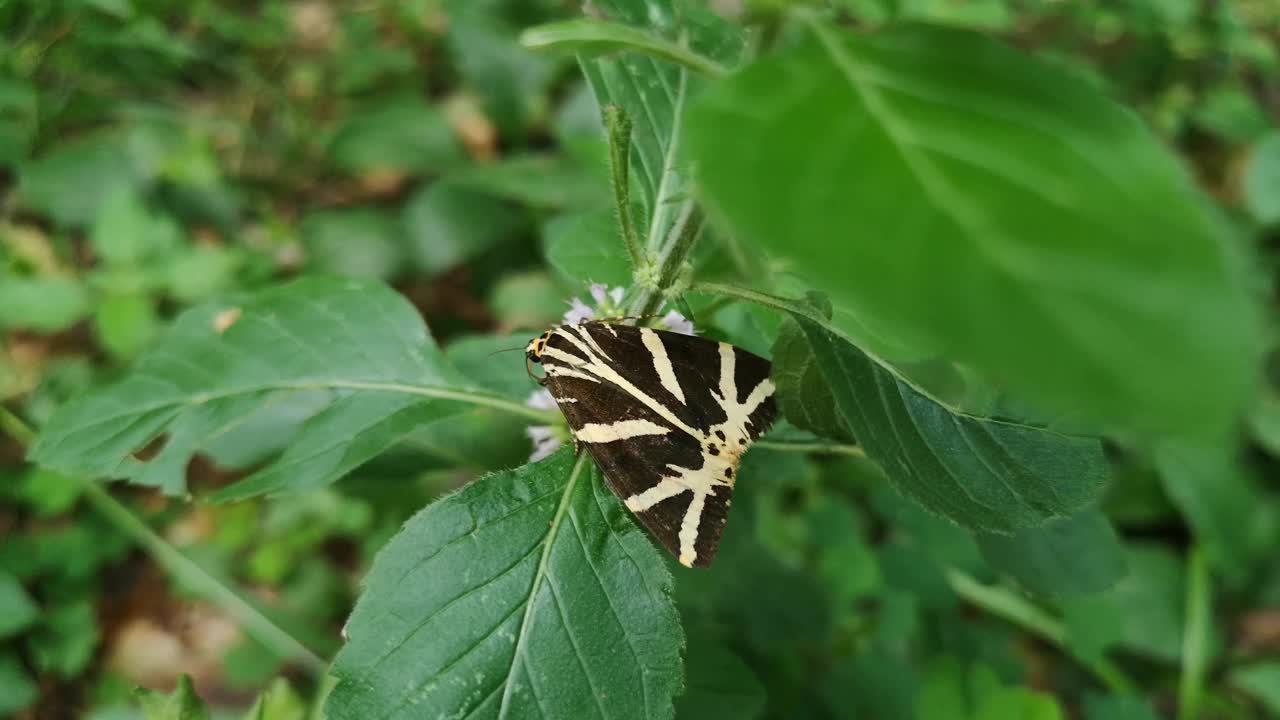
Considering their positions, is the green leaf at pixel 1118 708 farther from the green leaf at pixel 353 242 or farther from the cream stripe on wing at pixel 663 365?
the green leaf at pixel 353 242

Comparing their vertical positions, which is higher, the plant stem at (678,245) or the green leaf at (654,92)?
the green leaf at (654,92)

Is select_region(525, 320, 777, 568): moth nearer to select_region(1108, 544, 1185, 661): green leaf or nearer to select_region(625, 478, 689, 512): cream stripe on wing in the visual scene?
select_region(625, 478, 689, 512): cream stripe on wing

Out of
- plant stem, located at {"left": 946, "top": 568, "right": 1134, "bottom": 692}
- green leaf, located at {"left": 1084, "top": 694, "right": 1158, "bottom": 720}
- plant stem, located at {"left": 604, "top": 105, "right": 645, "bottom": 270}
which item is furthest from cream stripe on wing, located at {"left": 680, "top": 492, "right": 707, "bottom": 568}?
green leaf, located at {"left": 1084, "top": 694, "right": 1158, "bottom": 720}

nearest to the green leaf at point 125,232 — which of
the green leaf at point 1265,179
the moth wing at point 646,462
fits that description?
the moth wing at point 646,462

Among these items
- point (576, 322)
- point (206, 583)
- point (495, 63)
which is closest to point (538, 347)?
point (576, 322)

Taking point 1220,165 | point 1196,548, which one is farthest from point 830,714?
point 1220,165

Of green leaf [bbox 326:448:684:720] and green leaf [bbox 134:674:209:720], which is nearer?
green leaf [bbox 326:448:684:720]

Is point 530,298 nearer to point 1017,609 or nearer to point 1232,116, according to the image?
point 1017,609
